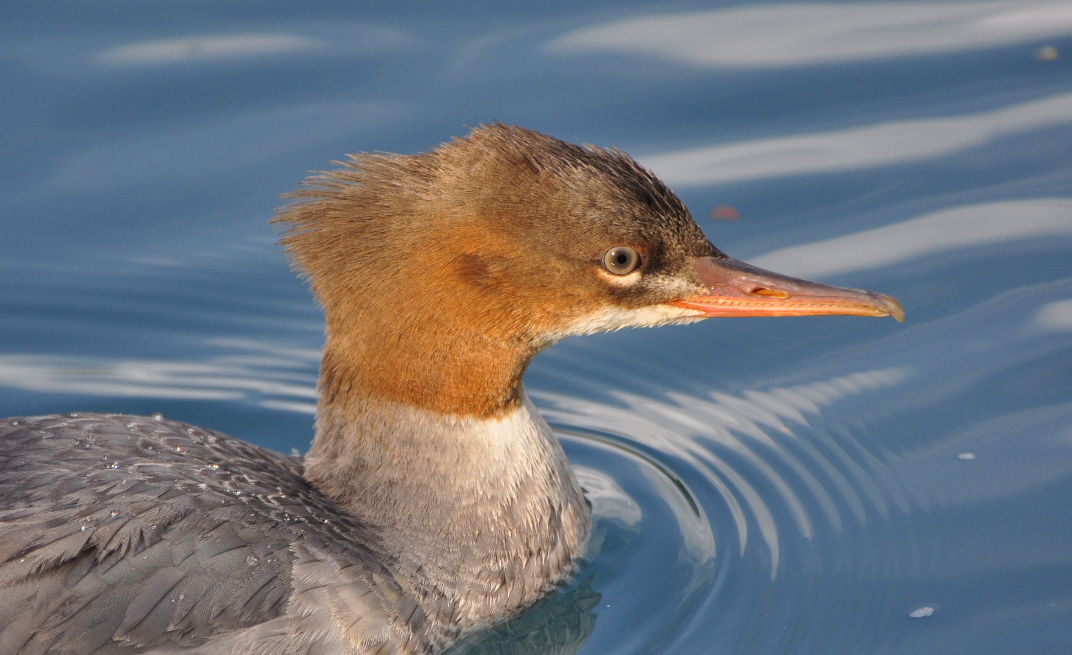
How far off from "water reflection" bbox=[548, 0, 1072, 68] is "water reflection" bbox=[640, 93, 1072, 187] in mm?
596

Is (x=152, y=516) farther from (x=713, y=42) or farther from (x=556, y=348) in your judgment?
(x=713, y=42)

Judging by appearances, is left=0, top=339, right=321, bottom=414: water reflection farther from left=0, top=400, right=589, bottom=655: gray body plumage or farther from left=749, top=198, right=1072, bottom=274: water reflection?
left=749, top=198, right=1072, bottom=274: water reflection

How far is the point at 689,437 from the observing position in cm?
618

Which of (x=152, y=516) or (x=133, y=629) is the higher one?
(x=152, y=516)

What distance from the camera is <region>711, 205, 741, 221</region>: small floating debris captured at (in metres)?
7.09

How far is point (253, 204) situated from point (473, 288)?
2.83m

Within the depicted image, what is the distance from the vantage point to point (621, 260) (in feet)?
15.5

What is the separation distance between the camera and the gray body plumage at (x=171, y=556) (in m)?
4.20

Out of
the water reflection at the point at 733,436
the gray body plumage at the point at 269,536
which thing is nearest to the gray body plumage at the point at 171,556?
the gray body plumage at the point at 269,536

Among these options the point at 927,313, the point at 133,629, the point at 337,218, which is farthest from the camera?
the point at 927,313

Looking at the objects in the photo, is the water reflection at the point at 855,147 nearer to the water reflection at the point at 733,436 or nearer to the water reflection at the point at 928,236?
the water reflection at the point at 928,236

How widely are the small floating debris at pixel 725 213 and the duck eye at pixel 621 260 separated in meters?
2.44

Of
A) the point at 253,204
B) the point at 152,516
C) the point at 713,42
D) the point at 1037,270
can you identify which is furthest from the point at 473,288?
the point at 713,42

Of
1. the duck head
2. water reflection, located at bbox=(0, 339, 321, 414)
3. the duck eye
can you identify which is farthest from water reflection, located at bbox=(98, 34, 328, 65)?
the duck eye
